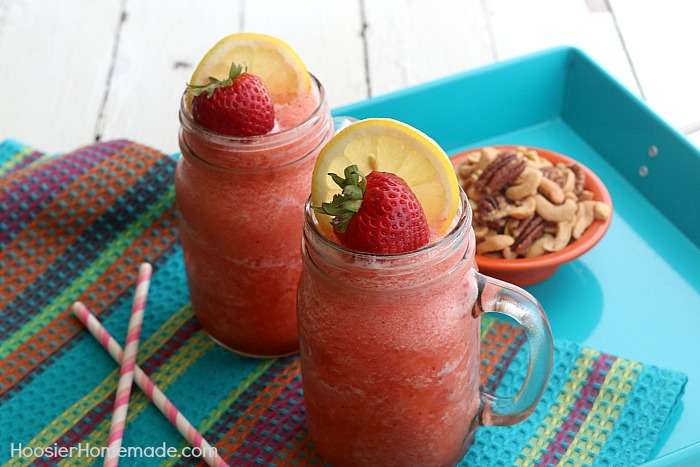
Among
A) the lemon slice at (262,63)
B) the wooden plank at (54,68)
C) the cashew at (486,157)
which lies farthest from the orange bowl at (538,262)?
the wooden plank at (54,68)

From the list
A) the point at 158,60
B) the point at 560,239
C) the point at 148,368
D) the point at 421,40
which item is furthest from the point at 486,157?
the point at 158,60

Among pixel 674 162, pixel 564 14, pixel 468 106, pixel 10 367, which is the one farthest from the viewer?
pixel 564 14

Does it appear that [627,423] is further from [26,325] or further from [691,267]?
[26,325]

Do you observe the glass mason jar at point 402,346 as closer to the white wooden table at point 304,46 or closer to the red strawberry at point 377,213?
the red strawberry at point 377,213

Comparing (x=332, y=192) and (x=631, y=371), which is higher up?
(x=332, y=192)

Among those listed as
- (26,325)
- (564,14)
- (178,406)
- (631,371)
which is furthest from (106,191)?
(564,14)

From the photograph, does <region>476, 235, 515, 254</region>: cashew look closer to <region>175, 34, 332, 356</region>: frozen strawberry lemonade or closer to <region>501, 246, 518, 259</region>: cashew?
<region>501, 246, 518, 259</region>: cashew
